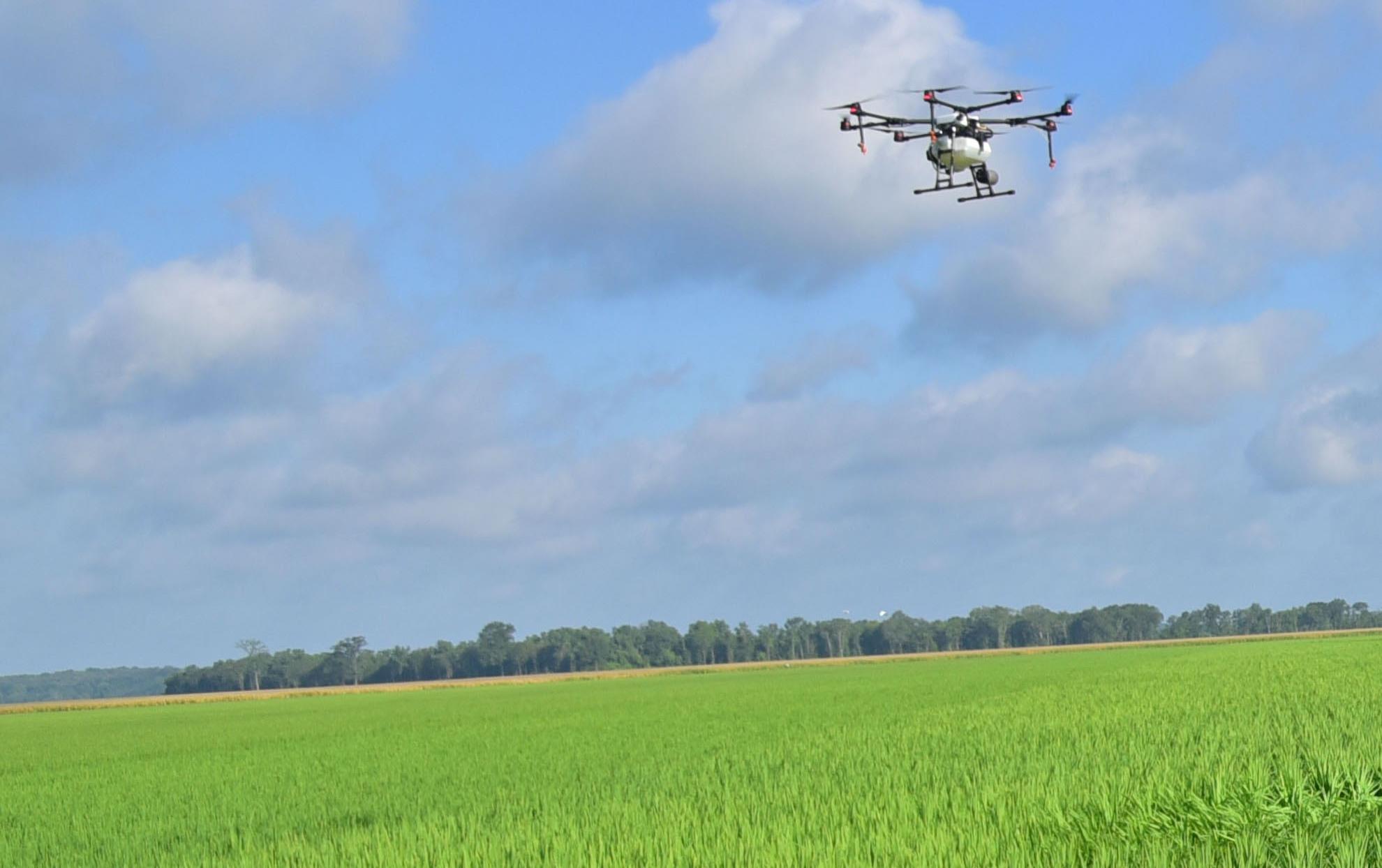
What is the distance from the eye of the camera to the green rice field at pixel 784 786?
11211mm

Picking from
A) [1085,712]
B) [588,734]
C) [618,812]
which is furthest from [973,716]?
[618,812]

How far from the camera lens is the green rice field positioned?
1121 centimetres

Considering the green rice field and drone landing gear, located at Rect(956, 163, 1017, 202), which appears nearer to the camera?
the green rice field

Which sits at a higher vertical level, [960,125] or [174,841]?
[960,125]

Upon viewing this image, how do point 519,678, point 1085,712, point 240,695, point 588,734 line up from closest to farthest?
point 1085,712, point 588,734, point 240,695, point 519,678

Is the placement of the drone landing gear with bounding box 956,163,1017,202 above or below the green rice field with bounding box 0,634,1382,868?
above

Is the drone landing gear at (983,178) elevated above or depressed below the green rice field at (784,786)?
above

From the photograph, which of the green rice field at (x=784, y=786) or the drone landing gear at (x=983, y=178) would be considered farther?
the drone landing gear at (x=983, y=178)

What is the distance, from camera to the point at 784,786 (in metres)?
16.6

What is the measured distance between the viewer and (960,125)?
29.5 m

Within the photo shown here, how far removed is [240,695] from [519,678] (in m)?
27.4

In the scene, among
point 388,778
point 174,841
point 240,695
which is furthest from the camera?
point 240,695

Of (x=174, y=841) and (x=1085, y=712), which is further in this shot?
(x=1085, y=712)

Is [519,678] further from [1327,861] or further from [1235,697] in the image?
[1327,861]
